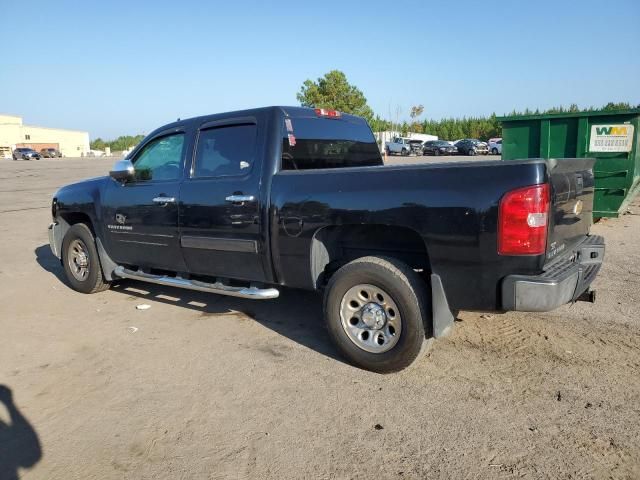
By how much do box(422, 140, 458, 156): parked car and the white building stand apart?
2461 inches

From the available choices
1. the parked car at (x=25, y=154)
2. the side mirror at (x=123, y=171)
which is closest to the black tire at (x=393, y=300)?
the side mirror at (x=123, y=171)

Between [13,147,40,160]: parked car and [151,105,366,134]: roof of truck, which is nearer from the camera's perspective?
[151,105,366,134]: roof of truck

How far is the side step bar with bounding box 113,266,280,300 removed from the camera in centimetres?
423

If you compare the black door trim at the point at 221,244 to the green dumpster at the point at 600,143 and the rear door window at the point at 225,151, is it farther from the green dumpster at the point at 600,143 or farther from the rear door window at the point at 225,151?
the green dumpster at the point at 600,143

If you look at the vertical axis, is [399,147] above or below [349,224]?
above

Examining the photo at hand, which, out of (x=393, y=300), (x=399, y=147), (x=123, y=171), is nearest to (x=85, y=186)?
(x=123, y=171)

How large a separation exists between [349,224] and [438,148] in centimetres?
4148

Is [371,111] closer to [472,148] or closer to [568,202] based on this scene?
[472,148]

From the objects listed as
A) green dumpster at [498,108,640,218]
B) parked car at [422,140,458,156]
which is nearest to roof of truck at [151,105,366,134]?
green dumpster at [498,108,640,218]

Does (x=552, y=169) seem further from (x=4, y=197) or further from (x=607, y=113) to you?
(x=4, y=197)

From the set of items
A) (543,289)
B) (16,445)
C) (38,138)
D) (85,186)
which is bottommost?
(16,445)

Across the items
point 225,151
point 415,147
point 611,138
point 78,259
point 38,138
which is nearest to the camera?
point 225,151

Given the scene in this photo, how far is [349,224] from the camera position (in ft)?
12.1

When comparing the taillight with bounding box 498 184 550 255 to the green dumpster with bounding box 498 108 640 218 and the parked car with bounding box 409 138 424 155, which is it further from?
the parked car with bounding box 409 138 424 155
